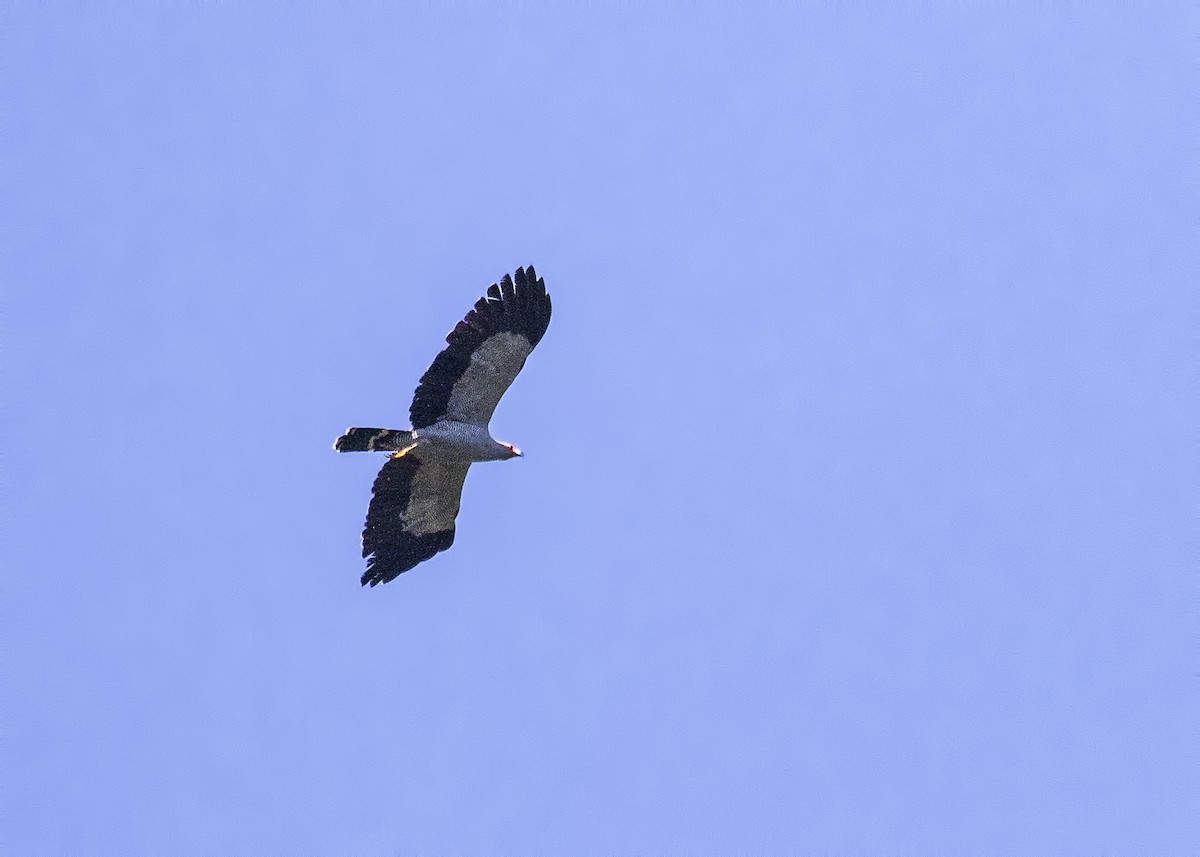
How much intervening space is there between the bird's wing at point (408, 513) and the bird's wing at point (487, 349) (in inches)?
34.6

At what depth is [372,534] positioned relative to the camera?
1942 centimetres

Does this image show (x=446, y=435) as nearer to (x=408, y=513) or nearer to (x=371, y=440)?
(x=371, y=440)

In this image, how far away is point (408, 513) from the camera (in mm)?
19531

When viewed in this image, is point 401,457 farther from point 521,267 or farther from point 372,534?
point 521,267

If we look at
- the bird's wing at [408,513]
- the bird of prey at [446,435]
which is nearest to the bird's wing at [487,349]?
the bird of prey at [446,435]

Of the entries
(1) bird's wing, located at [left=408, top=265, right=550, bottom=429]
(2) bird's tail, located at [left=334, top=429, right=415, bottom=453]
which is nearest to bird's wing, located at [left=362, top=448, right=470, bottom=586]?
(2) bird's tail, located at [left=334, top=429, right=415, bottom=453]

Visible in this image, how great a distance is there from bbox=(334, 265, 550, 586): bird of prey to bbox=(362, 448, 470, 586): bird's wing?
0.01 metres

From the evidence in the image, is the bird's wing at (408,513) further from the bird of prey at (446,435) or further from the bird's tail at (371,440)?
the bird's tail at (371,440)

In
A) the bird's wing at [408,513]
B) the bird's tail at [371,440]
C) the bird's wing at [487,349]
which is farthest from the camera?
the bird's wing at [408,513]

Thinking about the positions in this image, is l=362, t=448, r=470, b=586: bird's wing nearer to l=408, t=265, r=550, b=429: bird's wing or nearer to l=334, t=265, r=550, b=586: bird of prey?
l=334, t=265, r=550, b=586: bird of prey

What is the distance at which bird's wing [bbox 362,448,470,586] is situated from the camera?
19234 millimetres

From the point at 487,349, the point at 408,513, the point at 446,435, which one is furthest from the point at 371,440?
the point at 487,349

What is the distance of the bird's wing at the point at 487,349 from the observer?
59.2ft

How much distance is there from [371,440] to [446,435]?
2.79 feet
